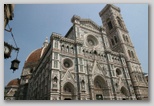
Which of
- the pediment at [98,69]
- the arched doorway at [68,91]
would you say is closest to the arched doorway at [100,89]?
the pediment at [98,69]

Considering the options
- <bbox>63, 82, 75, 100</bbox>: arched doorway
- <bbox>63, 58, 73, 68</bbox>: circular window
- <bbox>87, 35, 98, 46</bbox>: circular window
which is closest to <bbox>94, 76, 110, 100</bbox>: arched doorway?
<bbox>63, 82, 75, 100</bbox>: arched doorway

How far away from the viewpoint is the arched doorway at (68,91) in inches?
351

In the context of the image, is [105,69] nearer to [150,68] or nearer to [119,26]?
[150,68]

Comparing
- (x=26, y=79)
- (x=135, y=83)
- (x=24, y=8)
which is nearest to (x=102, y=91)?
(x=135, y=83)

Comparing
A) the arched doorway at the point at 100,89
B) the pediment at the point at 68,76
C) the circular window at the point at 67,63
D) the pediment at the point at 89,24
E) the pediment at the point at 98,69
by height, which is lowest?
the arched doorway at the point at 100,89

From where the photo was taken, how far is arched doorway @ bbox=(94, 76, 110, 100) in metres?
10.5

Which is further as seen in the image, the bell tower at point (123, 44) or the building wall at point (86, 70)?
the bell tower at point (123, 44)

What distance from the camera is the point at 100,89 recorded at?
11.0 m

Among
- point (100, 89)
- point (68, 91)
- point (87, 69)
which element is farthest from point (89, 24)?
point (68, 91)

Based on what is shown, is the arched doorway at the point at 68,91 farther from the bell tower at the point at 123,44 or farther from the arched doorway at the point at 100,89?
the bell tower at the point at 123,44

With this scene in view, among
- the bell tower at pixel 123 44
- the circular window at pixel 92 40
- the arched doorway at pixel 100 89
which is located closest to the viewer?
the arched doorway at pixel 100 89

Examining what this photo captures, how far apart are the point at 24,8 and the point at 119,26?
14846mm

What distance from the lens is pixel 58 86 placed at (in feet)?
27.7

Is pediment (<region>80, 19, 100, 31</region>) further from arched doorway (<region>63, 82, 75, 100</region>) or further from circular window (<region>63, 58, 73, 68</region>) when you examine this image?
arched doorway (<region>63, 82, 75, 100</region>)
